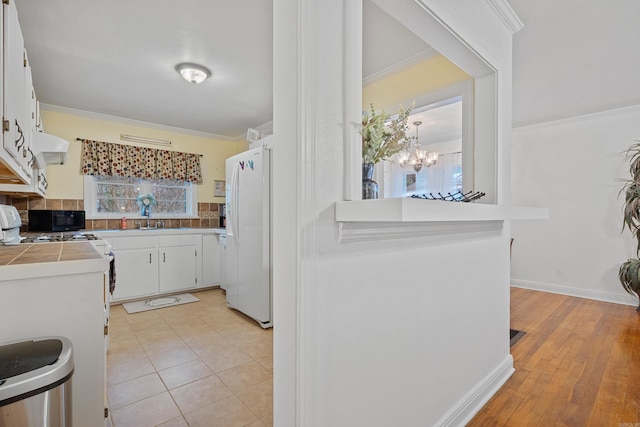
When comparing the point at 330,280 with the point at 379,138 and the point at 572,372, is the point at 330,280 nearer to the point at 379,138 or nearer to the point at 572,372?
the point at 379,138

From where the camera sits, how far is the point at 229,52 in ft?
8.35

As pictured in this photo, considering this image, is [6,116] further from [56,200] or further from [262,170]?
[56,200]

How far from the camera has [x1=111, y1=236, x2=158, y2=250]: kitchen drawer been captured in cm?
375

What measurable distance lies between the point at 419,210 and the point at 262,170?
2.33 meters

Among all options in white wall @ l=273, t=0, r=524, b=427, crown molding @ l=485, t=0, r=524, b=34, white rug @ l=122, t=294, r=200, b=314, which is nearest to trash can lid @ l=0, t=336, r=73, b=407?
white wall @ l=273, t=0, r=524, b=427

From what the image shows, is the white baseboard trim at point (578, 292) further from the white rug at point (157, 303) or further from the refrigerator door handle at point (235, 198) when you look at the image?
the white rug at point (157, 303)

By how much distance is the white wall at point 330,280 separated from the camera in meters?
0.96

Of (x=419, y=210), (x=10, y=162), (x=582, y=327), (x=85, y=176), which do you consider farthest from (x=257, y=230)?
(x=582, y=327)

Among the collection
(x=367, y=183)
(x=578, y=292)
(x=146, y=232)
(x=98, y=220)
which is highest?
(x=367, y=183)

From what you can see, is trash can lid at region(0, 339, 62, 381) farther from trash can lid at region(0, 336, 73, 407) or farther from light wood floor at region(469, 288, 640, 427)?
light wood floor at region(469, 288, 640, 427)

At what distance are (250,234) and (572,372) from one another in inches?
113

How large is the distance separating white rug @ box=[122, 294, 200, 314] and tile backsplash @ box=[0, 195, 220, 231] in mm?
1127

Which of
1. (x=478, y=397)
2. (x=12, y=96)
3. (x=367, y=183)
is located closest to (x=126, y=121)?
(x=12, y=96)

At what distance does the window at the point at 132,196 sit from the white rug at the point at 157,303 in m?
1.27
